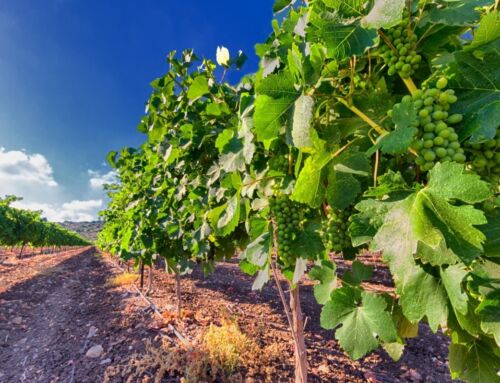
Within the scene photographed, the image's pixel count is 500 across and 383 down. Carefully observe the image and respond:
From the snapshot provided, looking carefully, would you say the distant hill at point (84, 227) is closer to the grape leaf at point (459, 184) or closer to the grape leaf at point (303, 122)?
the grape leaf at point (303, 122)

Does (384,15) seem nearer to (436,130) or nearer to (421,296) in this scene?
(436,130)

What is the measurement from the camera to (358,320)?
1119 millimetres

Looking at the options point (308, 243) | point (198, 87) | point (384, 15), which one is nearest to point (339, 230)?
point (308, 243)

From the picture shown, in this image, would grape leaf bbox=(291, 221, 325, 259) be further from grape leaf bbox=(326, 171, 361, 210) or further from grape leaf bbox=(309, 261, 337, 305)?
grape leaf bbox=(326, 171, 361, 210)

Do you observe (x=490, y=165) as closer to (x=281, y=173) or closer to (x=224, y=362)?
(x=281, y=173)

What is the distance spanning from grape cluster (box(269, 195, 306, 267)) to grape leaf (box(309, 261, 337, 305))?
0.19m

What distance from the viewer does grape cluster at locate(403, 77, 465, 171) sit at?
2.38 ft

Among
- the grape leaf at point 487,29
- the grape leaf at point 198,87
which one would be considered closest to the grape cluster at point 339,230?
the grape leaf at point 487,29

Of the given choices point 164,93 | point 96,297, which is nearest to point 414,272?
point 164,93

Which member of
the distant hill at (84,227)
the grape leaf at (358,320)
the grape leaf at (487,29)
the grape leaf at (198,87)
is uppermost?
the distant hill at (84,227)

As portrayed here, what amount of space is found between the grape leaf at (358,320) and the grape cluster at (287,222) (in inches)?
15.3

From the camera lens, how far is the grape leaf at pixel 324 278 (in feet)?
4.45

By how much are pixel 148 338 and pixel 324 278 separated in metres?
5.11

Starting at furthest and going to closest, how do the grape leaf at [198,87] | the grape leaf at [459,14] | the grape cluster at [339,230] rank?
the grape leaf at [198,87] → the grape cluster at [339,230] → the grape leaf at [459,14]
